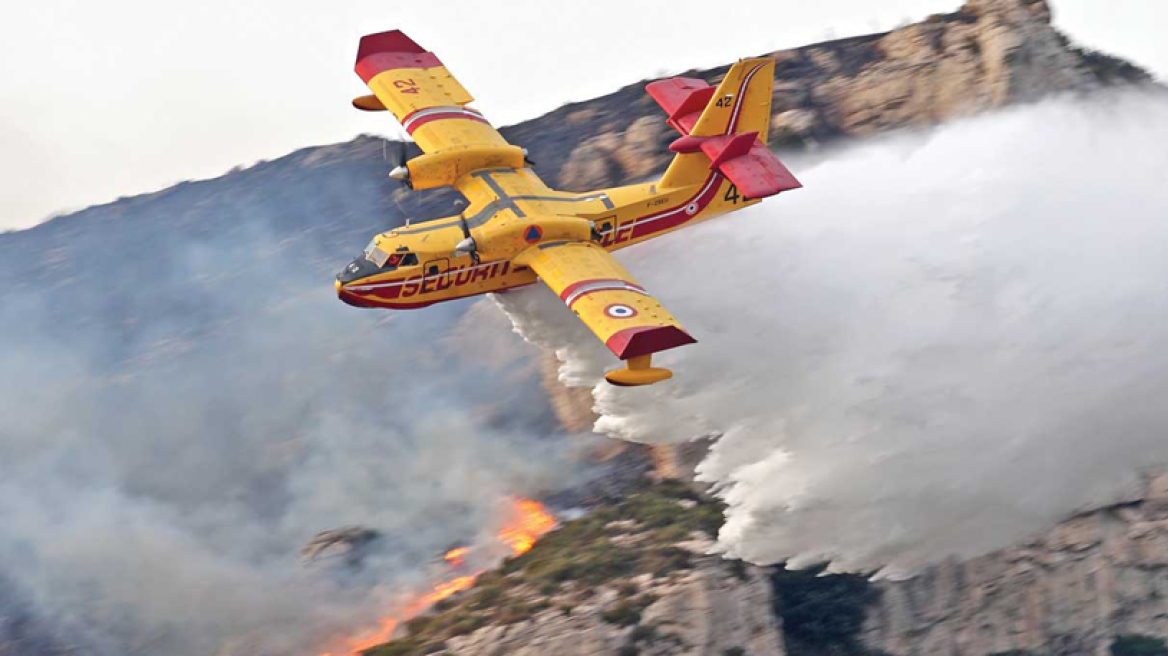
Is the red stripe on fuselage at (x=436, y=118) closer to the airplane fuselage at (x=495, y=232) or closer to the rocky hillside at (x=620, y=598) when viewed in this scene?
the airplane fuselage at (x=495, y=232)

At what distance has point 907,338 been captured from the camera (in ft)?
118

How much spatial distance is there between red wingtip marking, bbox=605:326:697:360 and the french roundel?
593 millimetres

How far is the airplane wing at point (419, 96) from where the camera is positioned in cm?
3728

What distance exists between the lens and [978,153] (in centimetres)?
3900

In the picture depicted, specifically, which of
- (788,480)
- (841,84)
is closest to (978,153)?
(841,84)

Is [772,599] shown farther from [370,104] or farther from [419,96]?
[370,104]

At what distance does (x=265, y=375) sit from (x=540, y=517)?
9073 mm

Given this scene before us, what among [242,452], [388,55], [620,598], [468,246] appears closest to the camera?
[468,246]

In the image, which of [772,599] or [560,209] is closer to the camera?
[560,209]

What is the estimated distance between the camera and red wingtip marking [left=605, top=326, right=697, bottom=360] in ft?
99.0

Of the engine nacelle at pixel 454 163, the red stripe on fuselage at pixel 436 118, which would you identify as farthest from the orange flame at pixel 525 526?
the red stripe on fuselage at pixel 436 118

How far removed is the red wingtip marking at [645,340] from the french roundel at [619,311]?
59 centimetres

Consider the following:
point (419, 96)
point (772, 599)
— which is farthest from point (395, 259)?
point (772, 599)

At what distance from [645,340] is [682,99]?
10603mm
